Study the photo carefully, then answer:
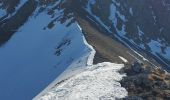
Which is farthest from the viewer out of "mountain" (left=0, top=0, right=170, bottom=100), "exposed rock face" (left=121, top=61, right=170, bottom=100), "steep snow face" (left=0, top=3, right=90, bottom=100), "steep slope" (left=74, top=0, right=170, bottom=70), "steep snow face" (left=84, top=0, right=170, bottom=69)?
"steep snow face" (left=84, top=0, right=170, bottom=69)

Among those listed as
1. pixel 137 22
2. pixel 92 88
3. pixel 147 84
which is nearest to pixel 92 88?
pixel 92 88

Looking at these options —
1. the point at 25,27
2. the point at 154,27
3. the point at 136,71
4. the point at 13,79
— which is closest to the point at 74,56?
the point at 13,79

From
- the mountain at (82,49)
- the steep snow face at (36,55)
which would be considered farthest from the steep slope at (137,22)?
the steep snow face at (36,55)

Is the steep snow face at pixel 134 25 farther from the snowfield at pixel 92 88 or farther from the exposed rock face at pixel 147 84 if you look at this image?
the exposed rock face at pixel 147 84

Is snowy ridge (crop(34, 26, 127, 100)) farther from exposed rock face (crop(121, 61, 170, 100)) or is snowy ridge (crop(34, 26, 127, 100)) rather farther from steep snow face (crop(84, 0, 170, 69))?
steep snow face (crop(84, 0, 170, 69))

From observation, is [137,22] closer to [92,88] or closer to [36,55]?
[36,55]

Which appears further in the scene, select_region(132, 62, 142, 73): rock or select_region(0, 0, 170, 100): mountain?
select_region(132, 62, 142, 73): rock

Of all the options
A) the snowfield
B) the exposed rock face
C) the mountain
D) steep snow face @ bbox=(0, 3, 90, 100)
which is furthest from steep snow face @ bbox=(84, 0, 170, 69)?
the exposed rock face
